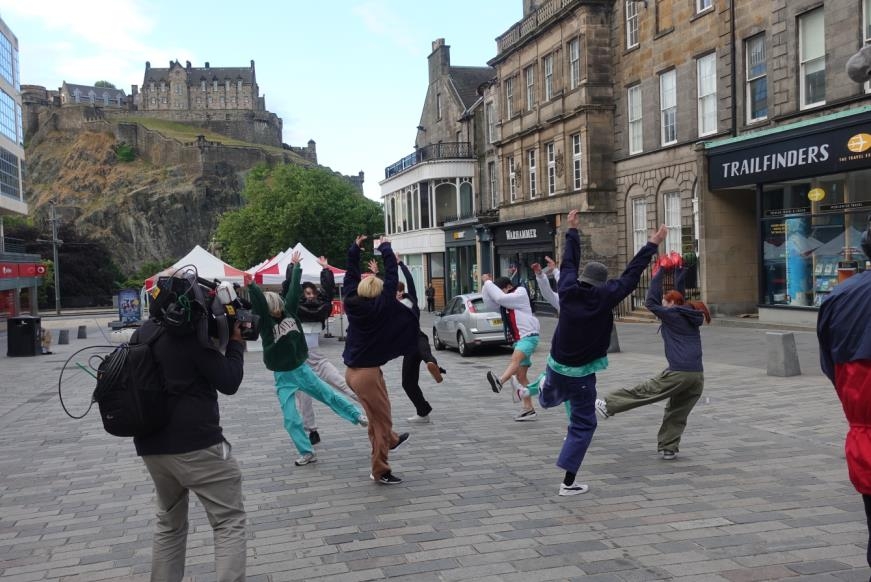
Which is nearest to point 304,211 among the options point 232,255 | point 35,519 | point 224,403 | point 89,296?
point 232,255

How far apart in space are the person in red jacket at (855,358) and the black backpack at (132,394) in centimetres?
315

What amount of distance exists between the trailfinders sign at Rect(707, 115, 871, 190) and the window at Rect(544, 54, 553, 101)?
10.3 metres

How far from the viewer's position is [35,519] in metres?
5.98

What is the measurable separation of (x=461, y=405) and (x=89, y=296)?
7765 centimetres

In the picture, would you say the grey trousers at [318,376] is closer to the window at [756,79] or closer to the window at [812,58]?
the window at [812,58]

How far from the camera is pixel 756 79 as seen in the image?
20312 mm

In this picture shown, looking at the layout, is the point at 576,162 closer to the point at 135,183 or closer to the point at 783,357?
the point at 783,357

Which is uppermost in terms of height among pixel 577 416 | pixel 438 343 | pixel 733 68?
pixel 733 68

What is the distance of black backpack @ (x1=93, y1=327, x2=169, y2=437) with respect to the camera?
146 inches

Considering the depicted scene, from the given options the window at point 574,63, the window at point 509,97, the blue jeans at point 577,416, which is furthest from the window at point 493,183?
the blue jeans at point 577,416

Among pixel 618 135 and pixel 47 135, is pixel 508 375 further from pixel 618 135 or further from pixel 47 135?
pixel 47 135

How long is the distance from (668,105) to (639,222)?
411cm

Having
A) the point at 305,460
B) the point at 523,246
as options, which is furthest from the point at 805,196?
the point at 305,460

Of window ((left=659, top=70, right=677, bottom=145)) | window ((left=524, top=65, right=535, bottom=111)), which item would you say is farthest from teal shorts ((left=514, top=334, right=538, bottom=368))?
window ((left=524, top=65, right=535, bottom=111))
